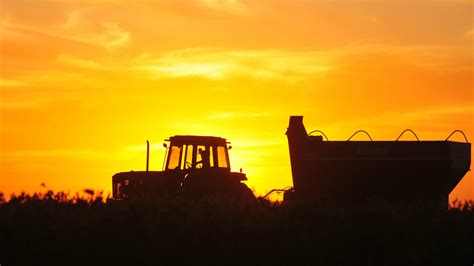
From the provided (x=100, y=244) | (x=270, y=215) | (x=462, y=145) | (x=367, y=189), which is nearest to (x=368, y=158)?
(x=367, y=189)

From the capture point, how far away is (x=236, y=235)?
824 inches

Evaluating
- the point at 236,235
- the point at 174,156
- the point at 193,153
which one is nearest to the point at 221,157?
the point at 193,153

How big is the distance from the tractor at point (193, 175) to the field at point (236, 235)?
3198 mm

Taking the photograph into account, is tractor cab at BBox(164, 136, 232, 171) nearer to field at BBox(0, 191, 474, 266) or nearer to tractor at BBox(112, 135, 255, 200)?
tractor at BBox(112, 135, 255, 200)

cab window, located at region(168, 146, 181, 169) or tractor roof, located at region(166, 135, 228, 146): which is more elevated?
tractor roof, located at region(166, 135, 228, 146)

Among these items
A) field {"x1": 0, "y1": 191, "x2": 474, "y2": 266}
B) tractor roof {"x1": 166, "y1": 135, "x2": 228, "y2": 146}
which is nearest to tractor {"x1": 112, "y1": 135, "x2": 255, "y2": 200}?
tractor roof {"x1": 166, "y1": 135, "x2": 228, "y2": 146}

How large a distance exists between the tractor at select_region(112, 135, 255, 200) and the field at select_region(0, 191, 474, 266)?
3.20 meters

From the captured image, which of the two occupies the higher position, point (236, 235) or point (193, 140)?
point (193, 140)

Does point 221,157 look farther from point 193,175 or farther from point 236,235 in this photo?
point 236,235

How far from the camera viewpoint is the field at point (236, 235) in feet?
66.0

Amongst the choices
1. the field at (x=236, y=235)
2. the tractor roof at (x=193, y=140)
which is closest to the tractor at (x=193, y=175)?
the tractor roof at (x=193, y=140)

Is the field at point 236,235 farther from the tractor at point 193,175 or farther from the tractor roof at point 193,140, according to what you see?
the tractor roof at point 193,140

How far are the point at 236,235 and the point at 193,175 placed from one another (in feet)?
19.5

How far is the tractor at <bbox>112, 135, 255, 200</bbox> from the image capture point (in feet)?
86.1
